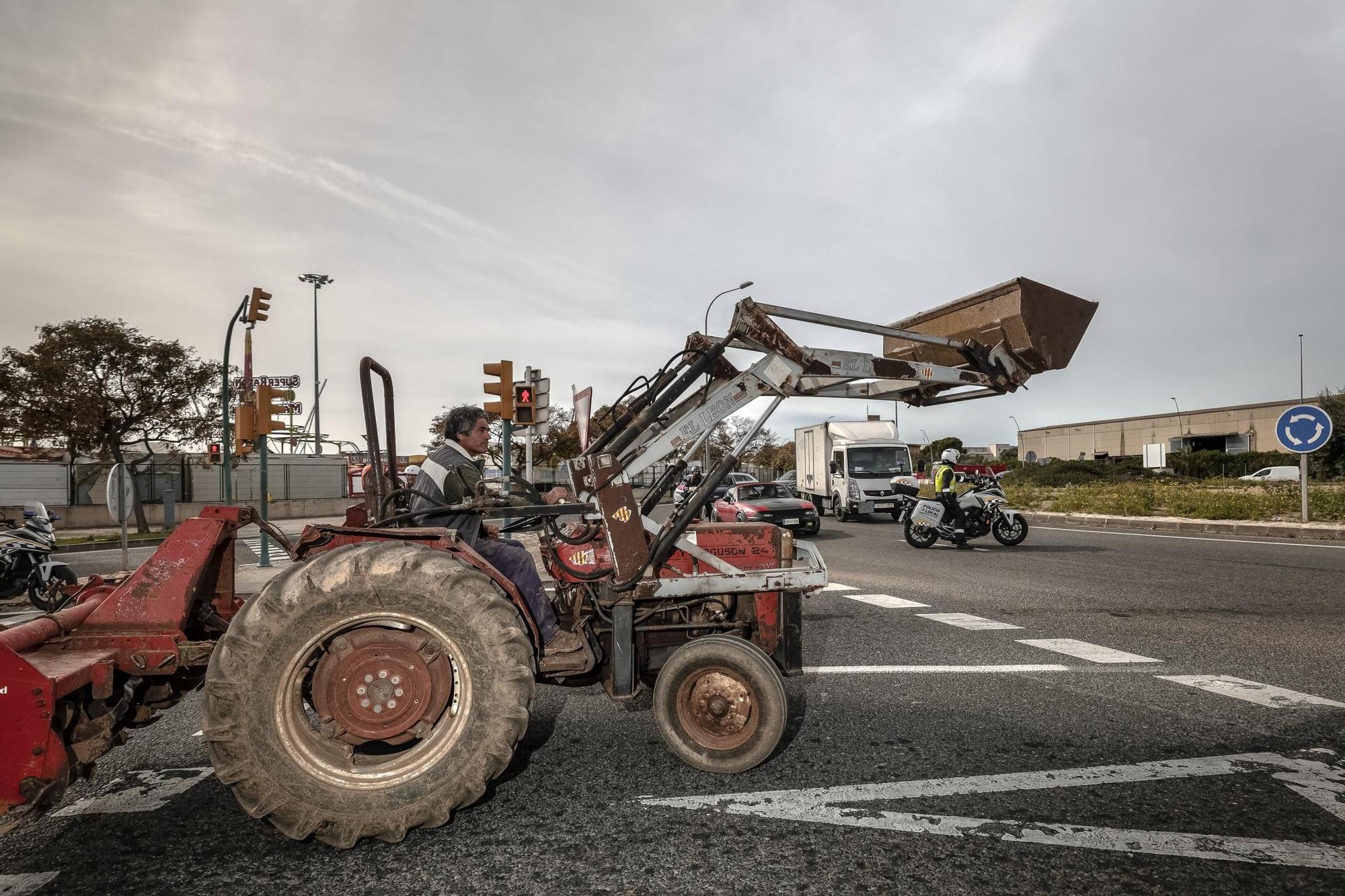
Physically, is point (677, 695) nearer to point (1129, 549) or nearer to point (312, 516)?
point (1129, 549)

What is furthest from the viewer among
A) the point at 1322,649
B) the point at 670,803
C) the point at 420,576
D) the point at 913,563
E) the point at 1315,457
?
the point at 1315,457

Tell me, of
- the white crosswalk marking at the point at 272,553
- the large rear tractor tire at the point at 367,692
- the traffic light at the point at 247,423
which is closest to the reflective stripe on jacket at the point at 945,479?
the white crosswalk marking at the point at 272,553

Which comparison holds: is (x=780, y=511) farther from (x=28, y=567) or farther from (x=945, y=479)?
(x=28, y=567)

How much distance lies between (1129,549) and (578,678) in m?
12.7

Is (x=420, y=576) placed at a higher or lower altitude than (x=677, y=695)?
higher

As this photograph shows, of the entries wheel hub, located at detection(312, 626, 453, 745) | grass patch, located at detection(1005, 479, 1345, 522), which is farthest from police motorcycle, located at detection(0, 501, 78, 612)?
grass patch, located at detection(1005, 479, 1345, 522)

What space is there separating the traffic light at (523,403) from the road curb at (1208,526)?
13637mm

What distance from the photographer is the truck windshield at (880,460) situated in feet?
79.0

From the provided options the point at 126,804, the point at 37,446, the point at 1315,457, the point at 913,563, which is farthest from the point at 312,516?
the point at 1315,457

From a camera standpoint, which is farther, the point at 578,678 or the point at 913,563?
the point at 913,563

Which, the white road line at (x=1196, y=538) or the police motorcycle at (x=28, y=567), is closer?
the police motorcycle at (x=28, y=567)

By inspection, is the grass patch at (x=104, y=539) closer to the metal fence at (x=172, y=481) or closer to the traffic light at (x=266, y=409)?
the metal fence at (x=172, y=481)

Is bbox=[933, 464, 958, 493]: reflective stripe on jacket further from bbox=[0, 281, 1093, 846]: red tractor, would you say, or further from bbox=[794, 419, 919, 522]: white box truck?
bbox=[0, 281, 1093, 846]: red tractor

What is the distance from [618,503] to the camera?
12.9ft
